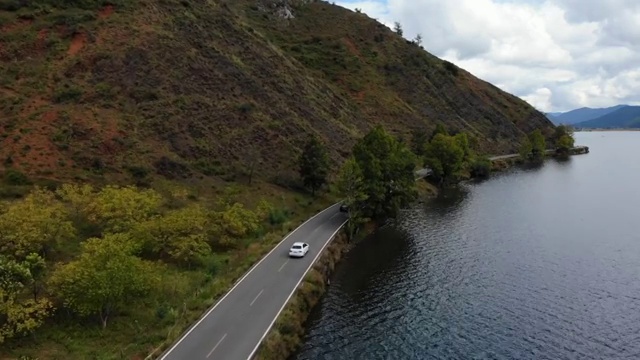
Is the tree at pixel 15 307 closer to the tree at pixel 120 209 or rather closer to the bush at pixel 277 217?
the tree at pixel 120 209

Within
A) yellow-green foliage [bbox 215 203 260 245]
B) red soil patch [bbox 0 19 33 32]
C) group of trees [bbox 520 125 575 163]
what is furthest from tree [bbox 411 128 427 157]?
red soil patch [bbox 0 19 33 32]

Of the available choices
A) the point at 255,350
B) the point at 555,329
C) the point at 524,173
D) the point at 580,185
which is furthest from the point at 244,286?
the point at 524,173

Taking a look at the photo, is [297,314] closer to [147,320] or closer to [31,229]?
[147,320]

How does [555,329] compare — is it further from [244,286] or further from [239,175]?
[239,175]

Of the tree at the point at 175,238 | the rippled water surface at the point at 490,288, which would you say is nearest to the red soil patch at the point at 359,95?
the rippled water surface at the point at 490,288

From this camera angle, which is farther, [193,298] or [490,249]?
[490,249]

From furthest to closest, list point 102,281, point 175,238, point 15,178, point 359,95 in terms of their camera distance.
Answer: point 359,95, point 15,178, point 175,238, point 102,281

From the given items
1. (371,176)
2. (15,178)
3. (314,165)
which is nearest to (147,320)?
(15,178)
